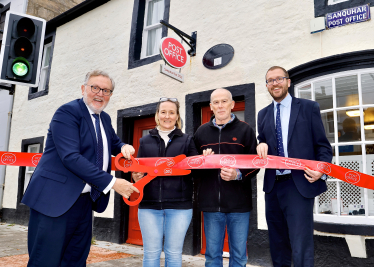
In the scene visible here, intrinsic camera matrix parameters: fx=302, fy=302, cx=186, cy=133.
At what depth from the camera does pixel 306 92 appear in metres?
4.73

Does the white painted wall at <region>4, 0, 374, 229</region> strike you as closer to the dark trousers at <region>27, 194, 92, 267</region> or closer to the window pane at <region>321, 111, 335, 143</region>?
the window pane at <region>321, 111, 335, 143</region>

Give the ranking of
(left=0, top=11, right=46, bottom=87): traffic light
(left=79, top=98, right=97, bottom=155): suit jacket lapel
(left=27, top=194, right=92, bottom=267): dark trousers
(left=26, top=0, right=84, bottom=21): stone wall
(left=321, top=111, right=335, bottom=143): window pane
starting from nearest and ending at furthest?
(left=27, top=194, right=92, bottom=267): dark trousers < (left=79, top=98, right=97, bottom=155): suit jacket lapel < (left=0, top=11, right=46, bottom=87): traffic light < (left=321, top=111, right=335, bottom=143): window pane < (left=26, top=0, right=84, bottom=21): stone wall

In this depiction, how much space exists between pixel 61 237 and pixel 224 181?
150 centimetres

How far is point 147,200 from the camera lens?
2863 mm

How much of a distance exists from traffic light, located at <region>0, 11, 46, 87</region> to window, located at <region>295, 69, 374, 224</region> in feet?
13.5

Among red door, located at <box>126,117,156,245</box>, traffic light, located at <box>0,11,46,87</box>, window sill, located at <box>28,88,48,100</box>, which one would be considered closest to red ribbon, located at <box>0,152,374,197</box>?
traffic light, located at <box>0,11,46,87</box>

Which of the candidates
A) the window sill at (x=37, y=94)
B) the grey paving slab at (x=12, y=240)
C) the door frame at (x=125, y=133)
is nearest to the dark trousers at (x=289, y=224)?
the door frame at (x=125, y=133)

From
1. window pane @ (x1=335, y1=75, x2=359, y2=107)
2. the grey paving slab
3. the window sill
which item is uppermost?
the window sill

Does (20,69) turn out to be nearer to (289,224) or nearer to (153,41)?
(289,224)

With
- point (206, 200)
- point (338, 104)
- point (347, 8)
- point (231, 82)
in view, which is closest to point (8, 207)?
point (231, 82)

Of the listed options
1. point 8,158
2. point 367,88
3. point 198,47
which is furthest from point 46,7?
point 367,88

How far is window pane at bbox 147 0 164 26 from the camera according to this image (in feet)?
23.5

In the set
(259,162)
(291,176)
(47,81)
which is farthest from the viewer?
(47,81)

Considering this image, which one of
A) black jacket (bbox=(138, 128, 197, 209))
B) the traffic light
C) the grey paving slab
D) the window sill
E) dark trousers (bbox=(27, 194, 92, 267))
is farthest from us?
the window sill
